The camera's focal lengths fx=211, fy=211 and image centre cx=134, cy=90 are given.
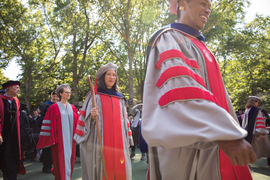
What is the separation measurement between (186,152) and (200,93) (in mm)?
388

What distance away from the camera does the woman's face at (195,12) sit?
64.2 inches

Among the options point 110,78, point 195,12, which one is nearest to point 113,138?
point 110,78

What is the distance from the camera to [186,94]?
3.77 ft

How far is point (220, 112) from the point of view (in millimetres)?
1068

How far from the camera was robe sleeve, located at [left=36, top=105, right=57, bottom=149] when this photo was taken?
4600 mm

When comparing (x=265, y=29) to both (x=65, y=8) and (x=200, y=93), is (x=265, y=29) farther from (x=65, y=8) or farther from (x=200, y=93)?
(x=200, y=93)

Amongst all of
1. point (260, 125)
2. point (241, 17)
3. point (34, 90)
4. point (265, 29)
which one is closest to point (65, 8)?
point (34, 90)

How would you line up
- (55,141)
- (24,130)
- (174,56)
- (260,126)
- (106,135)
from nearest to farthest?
(174,56) → (106,135) → (55,141) → (260,126) → (24,130)

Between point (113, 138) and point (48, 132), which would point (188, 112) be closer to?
point (113, 138)

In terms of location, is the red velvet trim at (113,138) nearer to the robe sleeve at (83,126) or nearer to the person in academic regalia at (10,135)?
the robe sleeve at (83,126)

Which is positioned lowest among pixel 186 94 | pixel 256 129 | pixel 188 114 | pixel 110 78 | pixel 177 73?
pixel 256 129

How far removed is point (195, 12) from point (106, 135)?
255 cm

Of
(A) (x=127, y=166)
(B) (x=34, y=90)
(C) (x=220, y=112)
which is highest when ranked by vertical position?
(B) (x=34, y=90)

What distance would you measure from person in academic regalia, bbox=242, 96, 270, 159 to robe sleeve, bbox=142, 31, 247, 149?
6.85 metres
